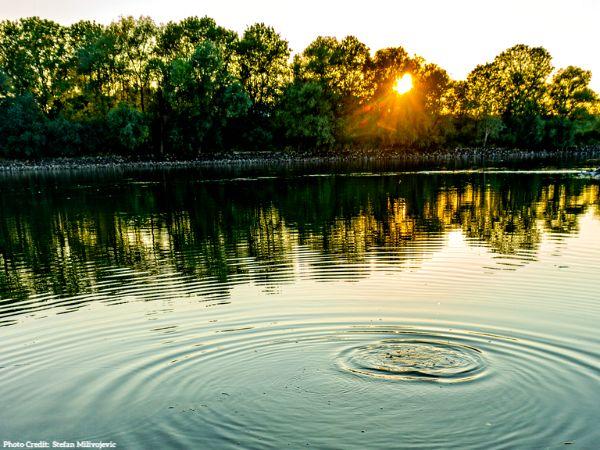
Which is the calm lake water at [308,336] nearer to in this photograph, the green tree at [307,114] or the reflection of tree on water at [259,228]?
the reflection of tree on water at [259,228]

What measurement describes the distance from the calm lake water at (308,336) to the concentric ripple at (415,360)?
0.13 ft

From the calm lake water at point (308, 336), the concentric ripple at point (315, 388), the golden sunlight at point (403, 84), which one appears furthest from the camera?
the golden sunlight at point (403, 84)

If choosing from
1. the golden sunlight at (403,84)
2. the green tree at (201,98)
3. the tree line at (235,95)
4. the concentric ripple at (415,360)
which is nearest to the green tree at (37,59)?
the tree line at (235,95)

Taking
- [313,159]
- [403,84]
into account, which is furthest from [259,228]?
[403,84]

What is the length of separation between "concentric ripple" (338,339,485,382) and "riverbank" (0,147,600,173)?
75793 millimetres

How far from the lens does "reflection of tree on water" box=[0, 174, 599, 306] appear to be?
18.8m

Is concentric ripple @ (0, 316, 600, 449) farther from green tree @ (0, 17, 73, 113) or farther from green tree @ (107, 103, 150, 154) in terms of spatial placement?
green tree @ (0, 17, 73, 113)

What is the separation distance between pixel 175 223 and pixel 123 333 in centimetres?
1810

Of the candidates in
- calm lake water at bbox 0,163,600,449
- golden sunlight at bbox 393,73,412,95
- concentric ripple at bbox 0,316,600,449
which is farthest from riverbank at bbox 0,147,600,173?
concentric ripple at bbox 0,316,600,449

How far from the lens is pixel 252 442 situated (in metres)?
7.76

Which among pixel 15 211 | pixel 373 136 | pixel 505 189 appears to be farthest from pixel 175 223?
pixel 373 136

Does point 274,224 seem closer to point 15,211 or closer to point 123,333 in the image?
point 123,333

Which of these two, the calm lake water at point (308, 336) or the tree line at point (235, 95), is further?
the tree line at point (235, 95)

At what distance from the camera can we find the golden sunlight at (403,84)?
341ft
